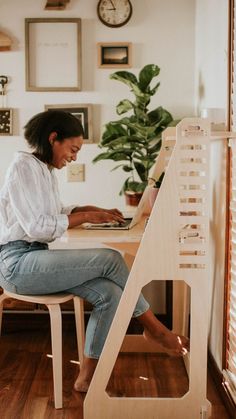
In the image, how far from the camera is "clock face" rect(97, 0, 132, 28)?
357cm

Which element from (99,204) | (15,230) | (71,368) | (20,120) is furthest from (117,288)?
(20,120)

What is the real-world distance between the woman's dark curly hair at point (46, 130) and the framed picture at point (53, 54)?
1.06m

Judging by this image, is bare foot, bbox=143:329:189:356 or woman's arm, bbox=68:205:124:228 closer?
bare foot, bbox=143:329:189:356

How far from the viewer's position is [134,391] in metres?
2.66

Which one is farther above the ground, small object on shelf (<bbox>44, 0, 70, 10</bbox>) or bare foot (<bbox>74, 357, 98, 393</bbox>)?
small object on shelf (<bbox>44, 0, 70, 10</bbox>)

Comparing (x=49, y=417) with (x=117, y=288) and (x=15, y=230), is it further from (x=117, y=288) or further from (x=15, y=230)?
(x=15, y=230)

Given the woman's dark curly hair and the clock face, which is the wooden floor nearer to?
the woman's dark curly hair

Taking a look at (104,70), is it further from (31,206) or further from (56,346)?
(56,346)

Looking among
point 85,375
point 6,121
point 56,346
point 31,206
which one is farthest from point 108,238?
point 6,121

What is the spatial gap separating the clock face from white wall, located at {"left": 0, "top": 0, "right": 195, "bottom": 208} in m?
0.04

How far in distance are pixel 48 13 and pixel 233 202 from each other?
6.12ft

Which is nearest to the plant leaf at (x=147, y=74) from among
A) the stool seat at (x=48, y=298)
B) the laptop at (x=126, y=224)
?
the laptop at (x=126, y=224)

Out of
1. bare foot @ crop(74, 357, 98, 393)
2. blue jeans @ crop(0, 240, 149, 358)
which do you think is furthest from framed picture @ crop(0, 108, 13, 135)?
bare foot @ crop(74, 357, 98, 393)

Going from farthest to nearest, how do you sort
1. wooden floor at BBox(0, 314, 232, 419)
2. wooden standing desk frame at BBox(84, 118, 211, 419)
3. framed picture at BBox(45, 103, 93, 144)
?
framed picture at BBox(45, 103, 93, 144)
wooden floor at BBox(0, 314, 232, 419)
wooden standing desk frame at BBox(84, 118, 211, 419)
